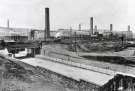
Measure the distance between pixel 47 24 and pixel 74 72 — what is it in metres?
21.3

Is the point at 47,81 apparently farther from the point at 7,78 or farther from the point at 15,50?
the point at 15,50

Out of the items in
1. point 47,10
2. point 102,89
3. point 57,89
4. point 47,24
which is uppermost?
point 47,10

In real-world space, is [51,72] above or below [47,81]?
above

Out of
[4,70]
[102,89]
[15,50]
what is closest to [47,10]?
[15,50]

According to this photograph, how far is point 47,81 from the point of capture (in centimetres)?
958

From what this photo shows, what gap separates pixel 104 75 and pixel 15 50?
499 inches

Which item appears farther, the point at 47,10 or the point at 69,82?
the point at 47,10

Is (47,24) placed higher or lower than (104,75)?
higher

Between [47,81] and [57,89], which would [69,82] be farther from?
[47,81]

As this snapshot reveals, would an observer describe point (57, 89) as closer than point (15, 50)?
Yes

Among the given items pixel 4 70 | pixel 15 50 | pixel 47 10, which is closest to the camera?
pixel 4 70

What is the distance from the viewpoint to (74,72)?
31.6 ft

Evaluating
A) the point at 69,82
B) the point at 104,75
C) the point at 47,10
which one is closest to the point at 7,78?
the point at 69,82

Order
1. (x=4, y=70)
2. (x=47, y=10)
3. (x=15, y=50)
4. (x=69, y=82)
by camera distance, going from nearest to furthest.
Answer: (x=69, y=82), (x=4, y=70), (x=15, y=50), (x=47, y=10)
